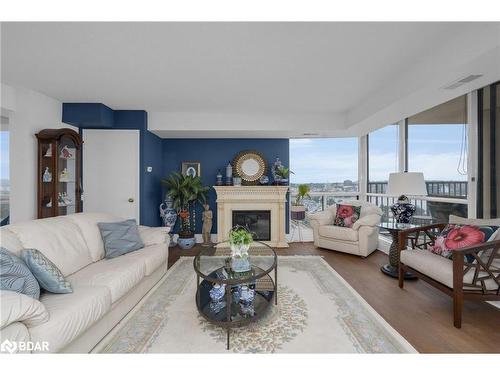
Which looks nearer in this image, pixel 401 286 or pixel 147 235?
pixel 401 286

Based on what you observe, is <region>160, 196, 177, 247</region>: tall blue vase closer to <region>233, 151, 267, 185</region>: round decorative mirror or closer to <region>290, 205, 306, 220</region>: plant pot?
<region>233, 151, 267, 185</region>: round decorative mirror

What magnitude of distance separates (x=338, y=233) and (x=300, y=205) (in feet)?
3.56

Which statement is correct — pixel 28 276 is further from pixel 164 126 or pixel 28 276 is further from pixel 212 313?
pixel 164 126

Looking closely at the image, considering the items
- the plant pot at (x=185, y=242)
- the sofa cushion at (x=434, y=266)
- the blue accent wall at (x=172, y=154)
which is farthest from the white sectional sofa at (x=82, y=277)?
the sofa cushion at (x=434, y=266)

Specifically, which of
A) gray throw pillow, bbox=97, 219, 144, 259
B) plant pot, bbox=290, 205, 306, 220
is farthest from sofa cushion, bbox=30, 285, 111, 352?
plant pot, bbox=290, 205, 306, 220

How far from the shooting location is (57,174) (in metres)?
3.28

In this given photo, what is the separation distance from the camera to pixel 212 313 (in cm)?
190

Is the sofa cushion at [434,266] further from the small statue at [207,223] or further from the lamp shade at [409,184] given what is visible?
the small statue at [207,223]

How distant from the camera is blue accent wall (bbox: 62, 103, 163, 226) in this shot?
367cm

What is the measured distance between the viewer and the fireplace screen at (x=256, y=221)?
4.84 metres

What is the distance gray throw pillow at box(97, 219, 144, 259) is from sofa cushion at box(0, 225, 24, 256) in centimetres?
78

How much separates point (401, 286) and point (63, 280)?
3423 millimetres

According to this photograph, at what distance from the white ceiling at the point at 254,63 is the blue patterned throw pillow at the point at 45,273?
182 centimetres
